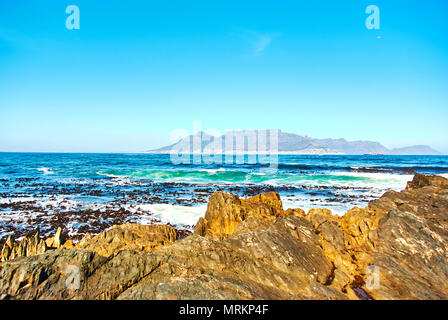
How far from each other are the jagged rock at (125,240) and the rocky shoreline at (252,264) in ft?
0.09

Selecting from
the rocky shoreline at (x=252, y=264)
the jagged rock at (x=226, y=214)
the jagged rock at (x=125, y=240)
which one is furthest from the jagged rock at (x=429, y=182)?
the jagged rock at (x=125, y=240)

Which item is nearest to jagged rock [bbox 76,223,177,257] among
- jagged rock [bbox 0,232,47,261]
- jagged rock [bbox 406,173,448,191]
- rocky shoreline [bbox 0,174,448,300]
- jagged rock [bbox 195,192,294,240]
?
rocky shoreline [bbox 0,174,448,300]

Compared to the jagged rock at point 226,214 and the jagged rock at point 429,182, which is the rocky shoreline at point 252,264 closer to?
the jagged rock at point 226,214

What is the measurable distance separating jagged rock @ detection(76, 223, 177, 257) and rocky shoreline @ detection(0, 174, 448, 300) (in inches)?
1.1

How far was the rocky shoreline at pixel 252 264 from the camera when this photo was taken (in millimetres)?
3986

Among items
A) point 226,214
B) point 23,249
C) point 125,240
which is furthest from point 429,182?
point 23,249

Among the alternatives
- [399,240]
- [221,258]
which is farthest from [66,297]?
[399,240]

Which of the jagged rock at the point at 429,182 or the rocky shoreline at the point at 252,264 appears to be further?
the jagged rock at the point at 429,182

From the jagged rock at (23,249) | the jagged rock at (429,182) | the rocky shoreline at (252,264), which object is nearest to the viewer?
the rocky shoreline at (252,264)

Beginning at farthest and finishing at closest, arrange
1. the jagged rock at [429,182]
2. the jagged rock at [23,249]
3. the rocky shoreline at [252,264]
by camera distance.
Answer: the jagged rock at [429,182] → the jagged rock at [23,249] → the rocky shoreline at [252,264]

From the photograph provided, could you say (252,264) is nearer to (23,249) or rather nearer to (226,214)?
(226,214)

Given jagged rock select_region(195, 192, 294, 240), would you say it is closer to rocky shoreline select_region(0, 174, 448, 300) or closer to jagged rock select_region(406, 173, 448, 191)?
rocky shoreline select_region(0, 174, 448, 300)
